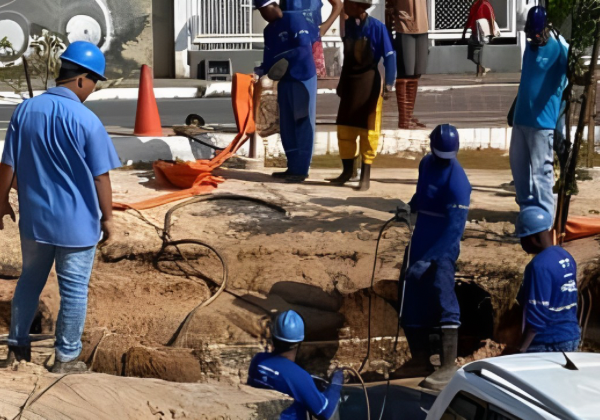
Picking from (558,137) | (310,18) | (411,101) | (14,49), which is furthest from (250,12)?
(558,137)

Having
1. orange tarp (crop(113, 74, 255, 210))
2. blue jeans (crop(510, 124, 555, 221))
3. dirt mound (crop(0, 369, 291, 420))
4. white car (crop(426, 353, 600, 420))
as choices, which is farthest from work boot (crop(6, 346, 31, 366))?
blue jeans (crop(510, 124, 555, 221))

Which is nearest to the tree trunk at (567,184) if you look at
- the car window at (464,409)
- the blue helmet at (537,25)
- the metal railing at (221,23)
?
the blue helmet at (537,25)

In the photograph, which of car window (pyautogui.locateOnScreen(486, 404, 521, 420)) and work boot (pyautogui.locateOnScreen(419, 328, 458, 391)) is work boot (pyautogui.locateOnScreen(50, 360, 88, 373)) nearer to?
work boot (pyautogui.locateOnScreen(419, 328, 458, 391))

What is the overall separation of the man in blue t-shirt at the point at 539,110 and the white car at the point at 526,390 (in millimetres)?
3477

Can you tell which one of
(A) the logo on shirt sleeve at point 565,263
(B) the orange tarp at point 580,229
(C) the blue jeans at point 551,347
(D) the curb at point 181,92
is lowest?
(C) the blue jeans at point 551,347

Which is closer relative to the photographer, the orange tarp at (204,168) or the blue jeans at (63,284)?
the blue jeans at (63,284)

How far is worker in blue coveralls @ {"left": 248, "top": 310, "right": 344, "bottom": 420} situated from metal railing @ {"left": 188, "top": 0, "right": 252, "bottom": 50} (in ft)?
45.9

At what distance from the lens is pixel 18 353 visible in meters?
5.58

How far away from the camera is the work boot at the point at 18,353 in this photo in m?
5.57

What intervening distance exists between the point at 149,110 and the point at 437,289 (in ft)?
16.5

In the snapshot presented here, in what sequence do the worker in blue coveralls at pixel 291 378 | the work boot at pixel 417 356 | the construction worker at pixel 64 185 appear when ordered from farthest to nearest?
the work boot at pixel 417 356, the construction worker at pixel 64 185, the worker in blue coveralls at pixel 291 378

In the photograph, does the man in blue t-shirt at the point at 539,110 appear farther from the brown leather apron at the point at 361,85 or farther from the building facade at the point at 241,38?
the building facade at the point at 241,38

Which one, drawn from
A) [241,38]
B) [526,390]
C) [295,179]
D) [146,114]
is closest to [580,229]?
[295,179]

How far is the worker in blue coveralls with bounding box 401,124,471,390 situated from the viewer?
6.00 m
